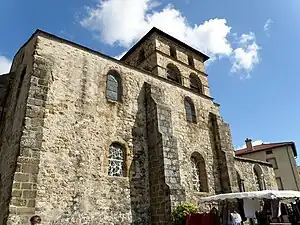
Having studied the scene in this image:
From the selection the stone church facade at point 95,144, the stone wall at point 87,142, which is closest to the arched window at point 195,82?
the stone church facade at point 95,144

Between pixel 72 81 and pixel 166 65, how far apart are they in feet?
29.7

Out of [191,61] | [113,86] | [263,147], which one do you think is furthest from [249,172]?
[263,147]

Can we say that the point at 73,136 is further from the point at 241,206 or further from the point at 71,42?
the point at 241,206

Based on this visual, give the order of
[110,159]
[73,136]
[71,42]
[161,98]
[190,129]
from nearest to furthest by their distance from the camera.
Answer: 1. [73,136]
2. [110,159]
3. [71,42]
4. [161,98]
5. [190,129]

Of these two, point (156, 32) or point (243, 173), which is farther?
point (156, 32)

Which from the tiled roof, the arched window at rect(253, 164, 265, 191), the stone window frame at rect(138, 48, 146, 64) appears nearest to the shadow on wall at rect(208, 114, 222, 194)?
the arched window at rect(253, 164, 265, 191)

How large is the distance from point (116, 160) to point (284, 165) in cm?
2480

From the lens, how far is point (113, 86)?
12781 millimetres

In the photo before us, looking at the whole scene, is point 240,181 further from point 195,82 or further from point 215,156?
point 195,82

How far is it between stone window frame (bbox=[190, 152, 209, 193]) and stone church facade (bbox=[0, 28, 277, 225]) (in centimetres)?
6

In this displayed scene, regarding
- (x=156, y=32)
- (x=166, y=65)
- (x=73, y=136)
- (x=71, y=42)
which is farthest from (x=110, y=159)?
(x=156, y=32)

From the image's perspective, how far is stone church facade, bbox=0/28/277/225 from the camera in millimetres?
8781

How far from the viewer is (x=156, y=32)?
776 inches

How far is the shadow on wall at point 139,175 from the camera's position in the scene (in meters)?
10.9
